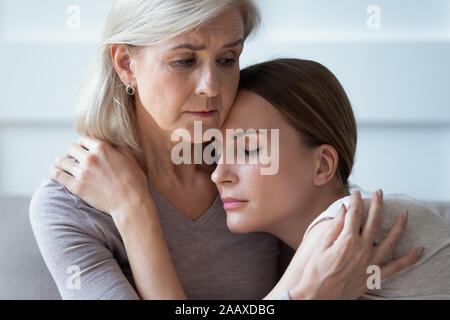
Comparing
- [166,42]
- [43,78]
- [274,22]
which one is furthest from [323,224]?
[43,78]

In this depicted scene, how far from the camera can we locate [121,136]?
1.17 m

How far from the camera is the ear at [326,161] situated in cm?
114

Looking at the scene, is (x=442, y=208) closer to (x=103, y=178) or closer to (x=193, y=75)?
(x=193, y=75)

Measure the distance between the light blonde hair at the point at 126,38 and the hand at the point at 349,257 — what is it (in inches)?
18.6

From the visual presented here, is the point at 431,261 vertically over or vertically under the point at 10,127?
under

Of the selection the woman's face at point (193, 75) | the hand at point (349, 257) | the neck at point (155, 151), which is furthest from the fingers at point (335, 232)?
the neck at point (155, 151)

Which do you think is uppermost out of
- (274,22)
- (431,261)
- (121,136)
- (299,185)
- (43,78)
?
(274,22)

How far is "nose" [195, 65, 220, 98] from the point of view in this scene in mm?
1046

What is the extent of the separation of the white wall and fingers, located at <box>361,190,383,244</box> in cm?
92

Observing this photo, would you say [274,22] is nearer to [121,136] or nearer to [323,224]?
[121,136]

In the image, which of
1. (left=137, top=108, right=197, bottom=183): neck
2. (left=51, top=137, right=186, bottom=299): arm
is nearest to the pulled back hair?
(left=137, top=108, right=197, bottom=183): neck

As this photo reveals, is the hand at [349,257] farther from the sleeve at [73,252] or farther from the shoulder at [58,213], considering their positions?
the shoulder at [58,213]

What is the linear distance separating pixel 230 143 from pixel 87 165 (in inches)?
12.3

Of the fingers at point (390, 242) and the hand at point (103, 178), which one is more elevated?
the hand at point (103, 178)
